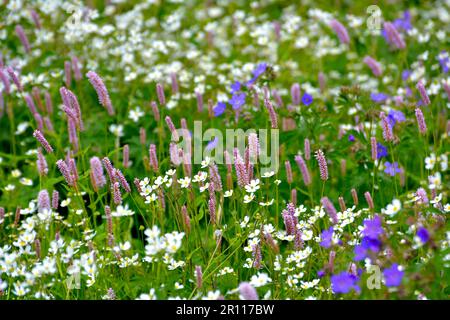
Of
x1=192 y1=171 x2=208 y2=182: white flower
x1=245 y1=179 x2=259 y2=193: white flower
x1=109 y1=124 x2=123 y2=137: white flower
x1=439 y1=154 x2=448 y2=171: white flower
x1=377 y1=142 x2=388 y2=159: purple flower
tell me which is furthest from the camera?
x1=109 y1=124 x2=123 y2=137: white flower

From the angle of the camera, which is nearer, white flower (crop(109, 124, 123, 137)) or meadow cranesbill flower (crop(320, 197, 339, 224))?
meadow cranesbill flower (crop(320, 197, 339, 224))

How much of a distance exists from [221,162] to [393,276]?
136 centimetres

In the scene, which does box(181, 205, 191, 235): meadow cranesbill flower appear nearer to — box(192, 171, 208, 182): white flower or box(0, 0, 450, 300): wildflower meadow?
box(0, 0, 450, 300): wildflower meadow

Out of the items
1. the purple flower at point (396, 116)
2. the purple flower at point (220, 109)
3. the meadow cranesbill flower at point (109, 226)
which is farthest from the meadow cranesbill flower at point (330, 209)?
the purple flower at point (220, 109)

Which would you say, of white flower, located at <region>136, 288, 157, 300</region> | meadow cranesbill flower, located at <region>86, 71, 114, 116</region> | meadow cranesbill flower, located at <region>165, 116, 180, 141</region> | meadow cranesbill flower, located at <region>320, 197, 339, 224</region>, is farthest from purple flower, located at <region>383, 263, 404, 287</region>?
meadow cranesbill flower, located at <region>86, 71, 114, 116</region>

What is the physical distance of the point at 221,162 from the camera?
3367mm

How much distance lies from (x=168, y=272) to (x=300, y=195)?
1.04 meters

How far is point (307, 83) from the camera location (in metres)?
4.85

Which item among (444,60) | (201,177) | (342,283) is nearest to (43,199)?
(201,177)

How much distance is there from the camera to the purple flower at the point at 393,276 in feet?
6.98

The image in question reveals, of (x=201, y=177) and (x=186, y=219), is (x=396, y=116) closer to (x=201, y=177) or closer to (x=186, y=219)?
(x=201, y=177)

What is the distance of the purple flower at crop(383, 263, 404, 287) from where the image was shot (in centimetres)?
213
